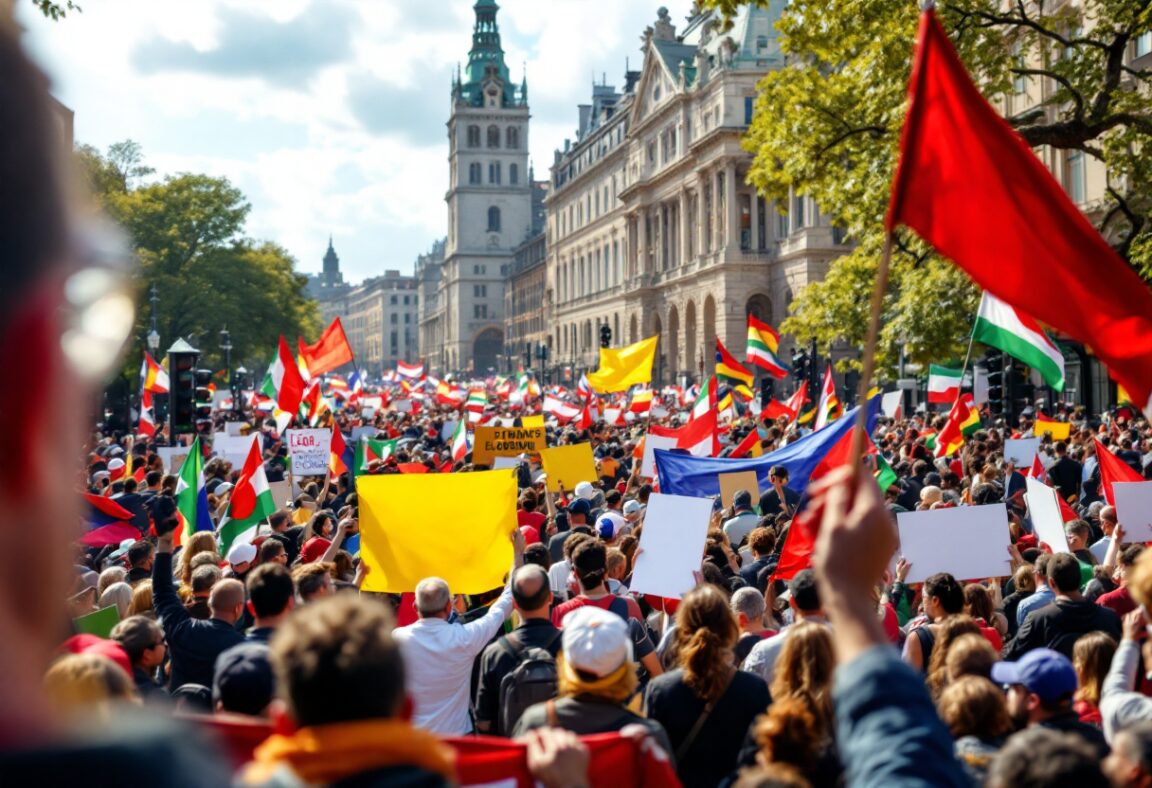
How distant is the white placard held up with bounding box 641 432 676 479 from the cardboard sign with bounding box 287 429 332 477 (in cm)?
437

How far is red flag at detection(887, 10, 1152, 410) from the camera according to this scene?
470 centimetres

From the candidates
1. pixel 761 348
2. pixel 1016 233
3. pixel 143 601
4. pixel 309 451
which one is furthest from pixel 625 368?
pixel 1016 233

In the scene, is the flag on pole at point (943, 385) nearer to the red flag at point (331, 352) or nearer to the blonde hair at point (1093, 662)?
the red flag at point (331, 352)

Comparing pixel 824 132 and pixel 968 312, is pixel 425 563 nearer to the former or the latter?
pixel 824 132

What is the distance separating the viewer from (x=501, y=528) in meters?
8.56

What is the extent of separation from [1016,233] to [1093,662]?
6.13 feet

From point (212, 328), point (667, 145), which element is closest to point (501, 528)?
point (212, 328)

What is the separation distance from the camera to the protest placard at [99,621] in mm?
6781

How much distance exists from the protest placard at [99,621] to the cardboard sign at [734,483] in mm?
7185

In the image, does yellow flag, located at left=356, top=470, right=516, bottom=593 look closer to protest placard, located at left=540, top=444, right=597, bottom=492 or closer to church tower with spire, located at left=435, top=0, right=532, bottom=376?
protest placard, located at left=540, top=444, right=597, bottom=492

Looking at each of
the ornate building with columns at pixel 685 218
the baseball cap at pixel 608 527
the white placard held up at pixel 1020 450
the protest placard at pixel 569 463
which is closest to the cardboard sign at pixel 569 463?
the protest placard at pixel 569 463

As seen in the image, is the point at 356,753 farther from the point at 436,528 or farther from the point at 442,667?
the point at 436,528

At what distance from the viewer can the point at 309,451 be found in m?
16.7

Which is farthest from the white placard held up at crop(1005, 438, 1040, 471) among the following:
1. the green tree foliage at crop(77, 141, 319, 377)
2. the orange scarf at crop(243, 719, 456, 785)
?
the green tree foliage at crop(77, 141, 319, 377)
